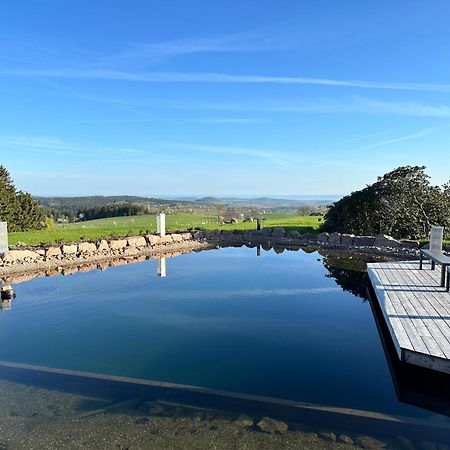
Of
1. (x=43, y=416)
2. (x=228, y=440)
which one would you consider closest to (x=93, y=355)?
(x=43, y=416)

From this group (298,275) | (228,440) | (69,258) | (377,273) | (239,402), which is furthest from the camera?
(69,258)

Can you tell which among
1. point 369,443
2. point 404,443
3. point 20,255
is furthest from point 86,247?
point 404,443

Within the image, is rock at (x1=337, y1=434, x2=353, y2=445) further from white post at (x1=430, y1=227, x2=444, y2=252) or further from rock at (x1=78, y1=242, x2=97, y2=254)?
rock at (x1=78, y1=242, x2=97, y2=254)

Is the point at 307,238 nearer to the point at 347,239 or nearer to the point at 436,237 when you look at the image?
the point at 347,239

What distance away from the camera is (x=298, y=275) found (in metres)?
10.6

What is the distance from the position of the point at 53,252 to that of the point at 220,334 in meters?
8.19

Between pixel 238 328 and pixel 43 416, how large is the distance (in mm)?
3183

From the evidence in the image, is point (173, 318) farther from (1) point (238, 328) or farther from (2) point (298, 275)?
(2) point (298, 275)

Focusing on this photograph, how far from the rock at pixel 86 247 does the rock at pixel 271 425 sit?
10681mm

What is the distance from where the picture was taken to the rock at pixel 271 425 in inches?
138

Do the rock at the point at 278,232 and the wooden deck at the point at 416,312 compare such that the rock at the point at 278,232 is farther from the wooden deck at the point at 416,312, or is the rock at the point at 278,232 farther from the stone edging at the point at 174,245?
the wooden deck at the point at 416,312

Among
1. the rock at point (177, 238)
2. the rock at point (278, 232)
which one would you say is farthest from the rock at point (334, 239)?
the rock at point (177, 238)

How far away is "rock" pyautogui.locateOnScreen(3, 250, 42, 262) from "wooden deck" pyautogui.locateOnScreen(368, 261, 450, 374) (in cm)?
916

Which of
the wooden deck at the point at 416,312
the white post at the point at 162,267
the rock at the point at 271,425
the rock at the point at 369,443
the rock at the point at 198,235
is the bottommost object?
the rock at the point at 369,443
